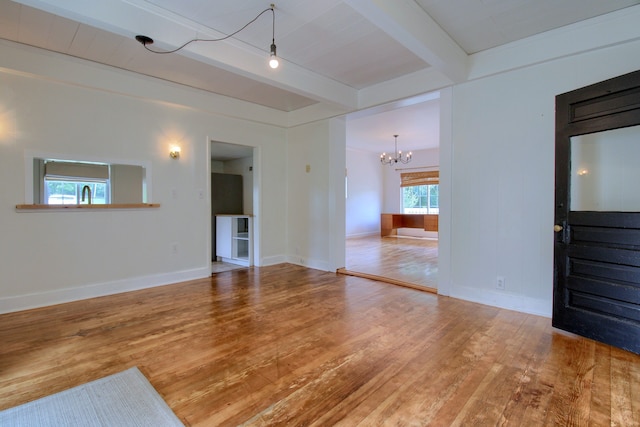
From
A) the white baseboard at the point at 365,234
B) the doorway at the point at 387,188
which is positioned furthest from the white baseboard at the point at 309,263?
the white baseboard at the point at 365,234

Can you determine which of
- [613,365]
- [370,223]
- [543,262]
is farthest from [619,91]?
[370,223]

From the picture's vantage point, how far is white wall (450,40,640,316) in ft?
9.37

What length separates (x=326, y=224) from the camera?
4.95 m

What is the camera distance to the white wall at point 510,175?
2.86 metres

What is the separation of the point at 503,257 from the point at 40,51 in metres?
5.28

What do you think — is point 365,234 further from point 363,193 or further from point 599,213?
point 599,213

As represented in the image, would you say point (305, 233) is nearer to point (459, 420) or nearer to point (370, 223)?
point (459, 420)

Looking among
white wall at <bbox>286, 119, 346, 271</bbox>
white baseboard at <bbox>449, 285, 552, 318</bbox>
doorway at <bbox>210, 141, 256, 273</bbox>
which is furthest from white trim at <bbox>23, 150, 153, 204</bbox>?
white baseboard at <bbox>449, 285, 552, 318</bbox>

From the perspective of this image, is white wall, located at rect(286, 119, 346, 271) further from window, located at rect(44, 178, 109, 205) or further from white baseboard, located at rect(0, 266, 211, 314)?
window, located at rect(44, 178, 109, 205)

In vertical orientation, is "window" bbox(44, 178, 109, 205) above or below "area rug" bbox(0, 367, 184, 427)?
above

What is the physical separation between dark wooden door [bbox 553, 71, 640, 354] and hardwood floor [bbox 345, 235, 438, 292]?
146 centimetres

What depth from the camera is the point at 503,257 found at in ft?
10.5

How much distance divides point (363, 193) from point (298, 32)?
7.12 metres

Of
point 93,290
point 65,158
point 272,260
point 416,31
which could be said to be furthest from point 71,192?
point 416,31
